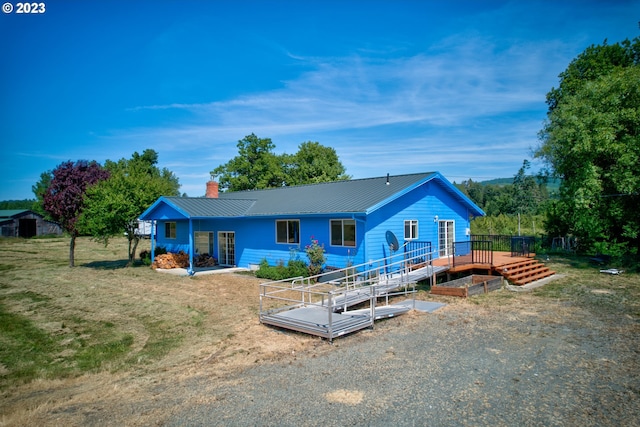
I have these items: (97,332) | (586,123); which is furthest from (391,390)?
(586,123)

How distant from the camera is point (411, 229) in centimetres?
1820

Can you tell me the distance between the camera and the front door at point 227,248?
2256cm

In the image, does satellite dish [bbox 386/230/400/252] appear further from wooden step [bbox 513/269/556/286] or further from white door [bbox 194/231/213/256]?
white door [bbox 194/231/213/256]

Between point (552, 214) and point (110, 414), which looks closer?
point (110, 414)

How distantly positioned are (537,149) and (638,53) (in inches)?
480

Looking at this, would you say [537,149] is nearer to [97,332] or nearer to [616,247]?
[616,247]

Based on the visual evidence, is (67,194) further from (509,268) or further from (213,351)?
(509,268)

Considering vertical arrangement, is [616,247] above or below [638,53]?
below

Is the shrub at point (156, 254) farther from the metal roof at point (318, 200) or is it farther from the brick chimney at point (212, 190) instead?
the brick chimney at point (212, 190)

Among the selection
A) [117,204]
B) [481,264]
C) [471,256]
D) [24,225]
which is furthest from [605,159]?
[24,225]

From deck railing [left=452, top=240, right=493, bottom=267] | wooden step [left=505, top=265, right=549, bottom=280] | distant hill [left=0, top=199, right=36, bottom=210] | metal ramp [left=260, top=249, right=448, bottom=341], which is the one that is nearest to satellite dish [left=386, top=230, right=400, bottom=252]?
metal ramp [left=260, top=249, right=448, bottom=341]

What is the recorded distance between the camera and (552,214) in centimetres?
3000

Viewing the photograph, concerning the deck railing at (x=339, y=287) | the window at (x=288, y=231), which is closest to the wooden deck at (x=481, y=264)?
the deck railing at (x=339, y=287)

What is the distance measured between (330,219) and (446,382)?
1126cm
